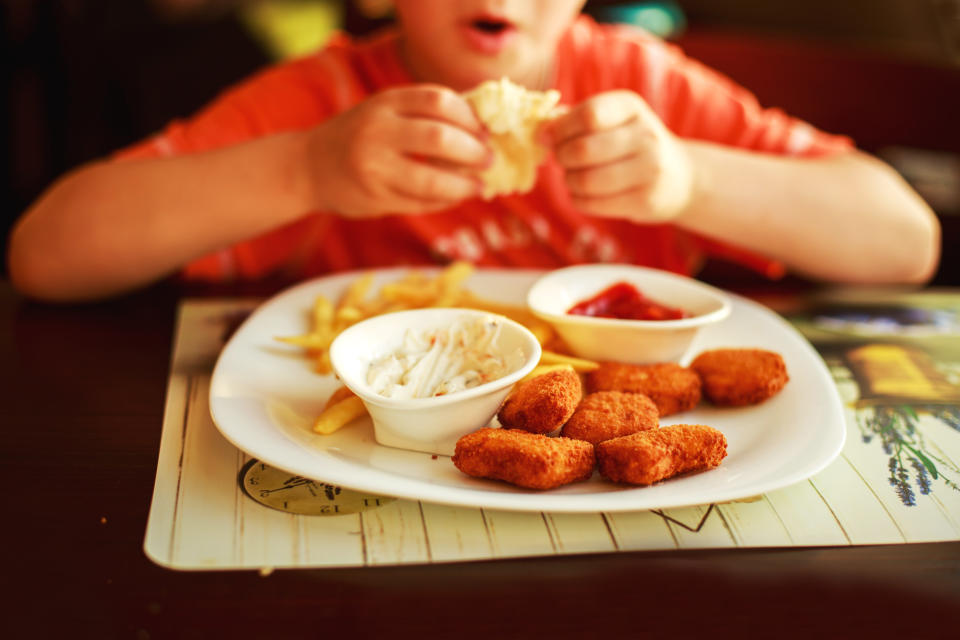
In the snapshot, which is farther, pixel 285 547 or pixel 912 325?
pixel 912 325

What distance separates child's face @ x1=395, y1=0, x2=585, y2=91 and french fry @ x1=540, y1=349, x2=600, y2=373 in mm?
687

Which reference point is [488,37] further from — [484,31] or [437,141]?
[437,141]

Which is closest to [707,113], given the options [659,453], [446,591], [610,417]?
[610,417]

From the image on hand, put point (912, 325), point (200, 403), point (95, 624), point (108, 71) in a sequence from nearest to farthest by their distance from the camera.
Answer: point (95, 624) → point (200, 403) → point (912, 325) → point (108, 71)

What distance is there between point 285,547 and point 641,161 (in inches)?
40.1

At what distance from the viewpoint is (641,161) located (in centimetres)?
158

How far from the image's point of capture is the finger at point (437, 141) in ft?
4.86

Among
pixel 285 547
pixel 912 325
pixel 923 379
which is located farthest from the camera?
pixel 912 325

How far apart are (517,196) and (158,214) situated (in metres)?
0.89

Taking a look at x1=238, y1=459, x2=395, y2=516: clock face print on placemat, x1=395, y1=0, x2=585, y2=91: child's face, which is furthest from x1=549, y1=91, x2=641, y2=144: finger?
x1=238, y1=459, x2=395, y2=516: clock face print on placemat

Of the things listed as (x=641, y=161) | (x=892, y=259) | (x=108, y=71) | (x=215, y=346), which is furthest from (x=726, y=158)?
(x=108, y=71)

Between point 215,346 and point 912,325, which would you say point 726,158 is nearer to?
point 912,325

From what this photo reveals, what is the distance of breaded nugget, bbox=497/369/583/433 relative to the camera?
3.70 ft

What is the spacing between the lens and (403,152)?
152 cm
